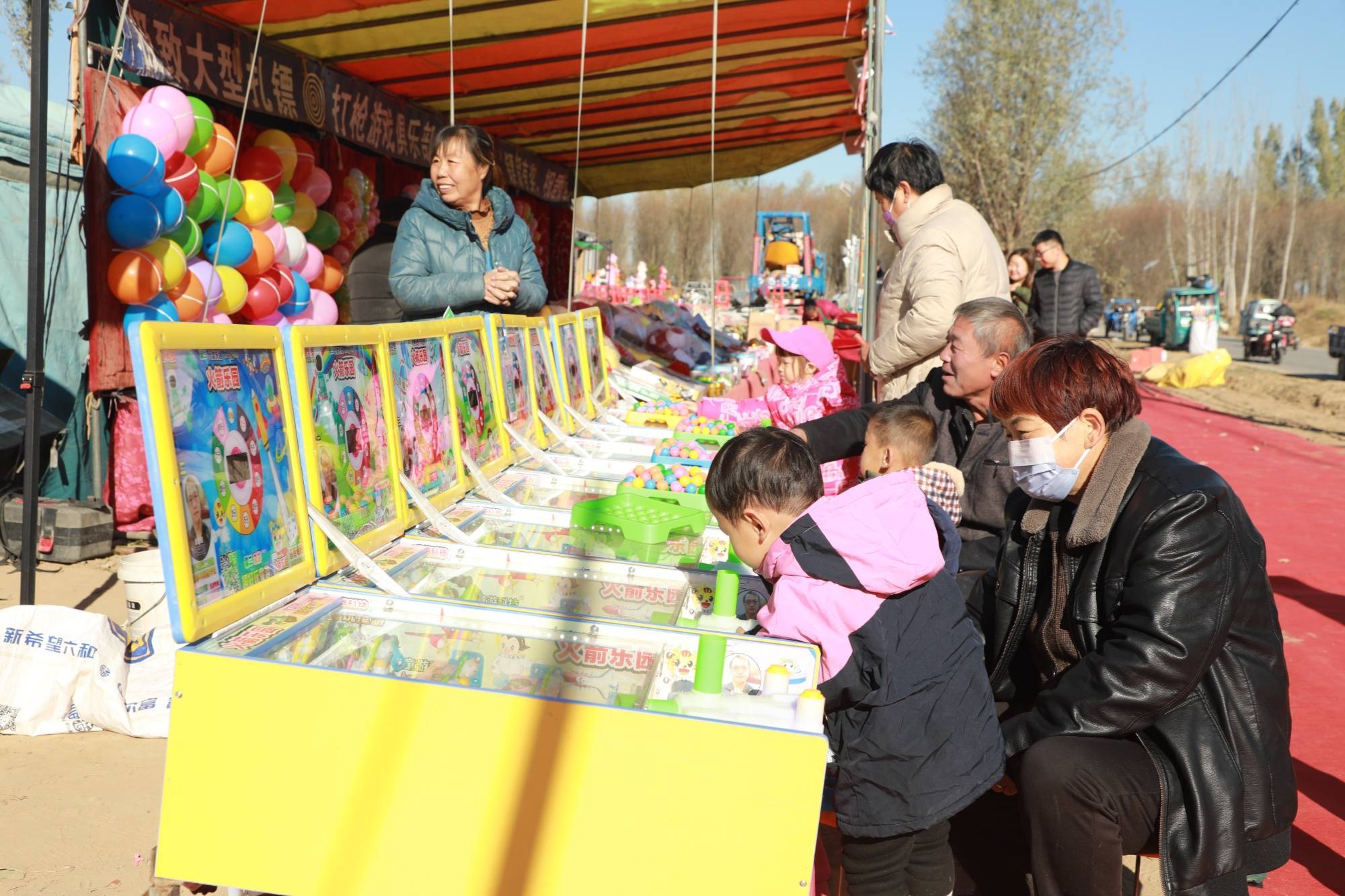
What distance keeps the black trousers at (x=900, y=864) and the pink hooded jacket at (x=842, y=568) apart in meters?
0.42

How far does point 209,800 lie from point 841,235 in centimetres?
4423

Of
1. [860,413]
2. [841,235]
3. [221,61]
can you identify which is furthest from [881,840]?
[841,235]

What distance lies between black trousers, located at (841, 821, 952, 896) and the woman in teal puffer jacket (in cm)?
228

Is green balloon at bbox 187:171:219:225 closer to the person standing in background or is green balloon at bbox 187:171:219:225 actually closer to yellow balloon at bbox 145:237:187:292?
yellow balloon at bbox 145:237:187:292

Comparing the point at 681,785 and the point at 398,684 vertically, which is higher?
the point at 398,684

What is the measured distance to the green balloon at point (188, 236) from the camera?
4.79 meters

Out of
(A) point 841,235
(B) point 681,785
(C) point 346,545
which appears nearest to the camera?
(B) point 681,785

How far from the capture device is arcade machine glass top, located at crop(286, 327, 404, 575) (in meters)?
1.97

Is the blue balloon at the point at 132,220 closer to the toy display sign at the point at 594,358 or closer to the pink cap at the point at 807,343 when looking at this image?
the toy display sign at the point at 594,358

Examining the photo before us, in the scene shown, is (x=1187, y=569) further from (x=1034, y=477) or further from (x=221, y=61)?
(x=221, y=61)

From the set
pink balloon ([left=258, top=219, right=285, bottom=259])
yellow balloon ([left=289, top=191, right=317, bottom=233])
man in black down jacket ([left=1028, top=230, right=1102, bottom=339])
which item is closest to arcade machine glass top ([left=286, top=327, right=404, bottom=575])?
pink balloon ([left=258, top=219, right=285, bottom=259])

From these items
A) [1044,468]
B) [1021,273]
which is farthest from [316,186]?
[1021,273]

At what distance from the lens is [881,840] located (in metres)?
1.97

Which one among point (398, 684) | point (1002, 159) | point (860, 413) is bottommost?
point (398, 684)
